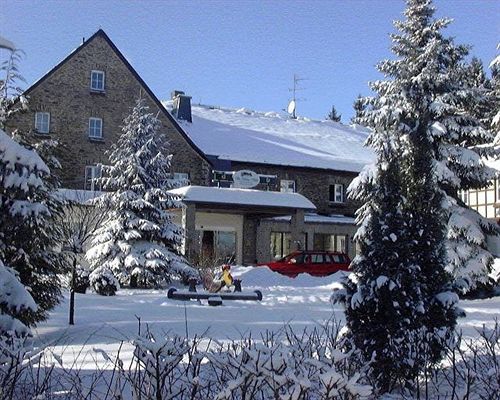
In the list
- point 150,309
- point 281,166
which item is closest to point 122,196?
point 150,309

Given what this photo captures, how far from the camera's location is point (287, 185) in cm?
3641

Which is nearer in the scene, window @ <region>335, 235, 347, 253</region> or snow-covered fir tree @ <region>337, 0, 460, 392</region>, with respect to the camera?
snow-covered fir tree @ <region>337, 0, 460, 392</region>

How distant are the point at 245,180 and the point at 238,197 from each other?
2073 millimetres

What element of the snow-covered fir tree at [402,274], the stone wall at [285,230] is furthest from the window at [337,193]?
the snow-covered fir tree at [402,274]

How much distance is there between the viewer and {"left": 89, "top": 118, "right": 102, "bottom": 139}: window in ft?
104

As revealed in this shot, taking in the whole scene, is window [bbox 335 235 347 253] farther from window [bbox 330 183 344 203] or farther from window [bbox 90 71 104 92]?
window [bbox 90 71 104 92]

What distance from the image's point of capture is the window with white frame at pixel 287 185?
1426 inches

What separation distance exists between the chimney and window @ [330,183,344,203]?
9462 millimetres

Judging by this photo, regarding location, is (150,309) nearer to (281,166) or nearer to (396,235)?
(396,235)

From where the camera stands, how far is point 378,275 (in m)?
6.85

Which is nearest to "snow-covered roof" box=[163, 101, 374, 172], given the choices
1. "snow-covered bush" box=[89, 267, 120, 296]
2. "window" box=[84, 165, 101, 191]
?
"window" box=[84, 165, 101, 191]

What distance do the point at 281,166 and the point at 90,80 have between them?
443 inches

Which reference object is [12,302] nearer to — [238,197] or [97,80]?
[238,197]

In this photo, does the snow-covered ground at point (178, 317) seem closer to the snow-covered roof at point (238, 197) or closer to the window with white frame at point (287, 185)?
the snow-covered roof at point (238, 197)
